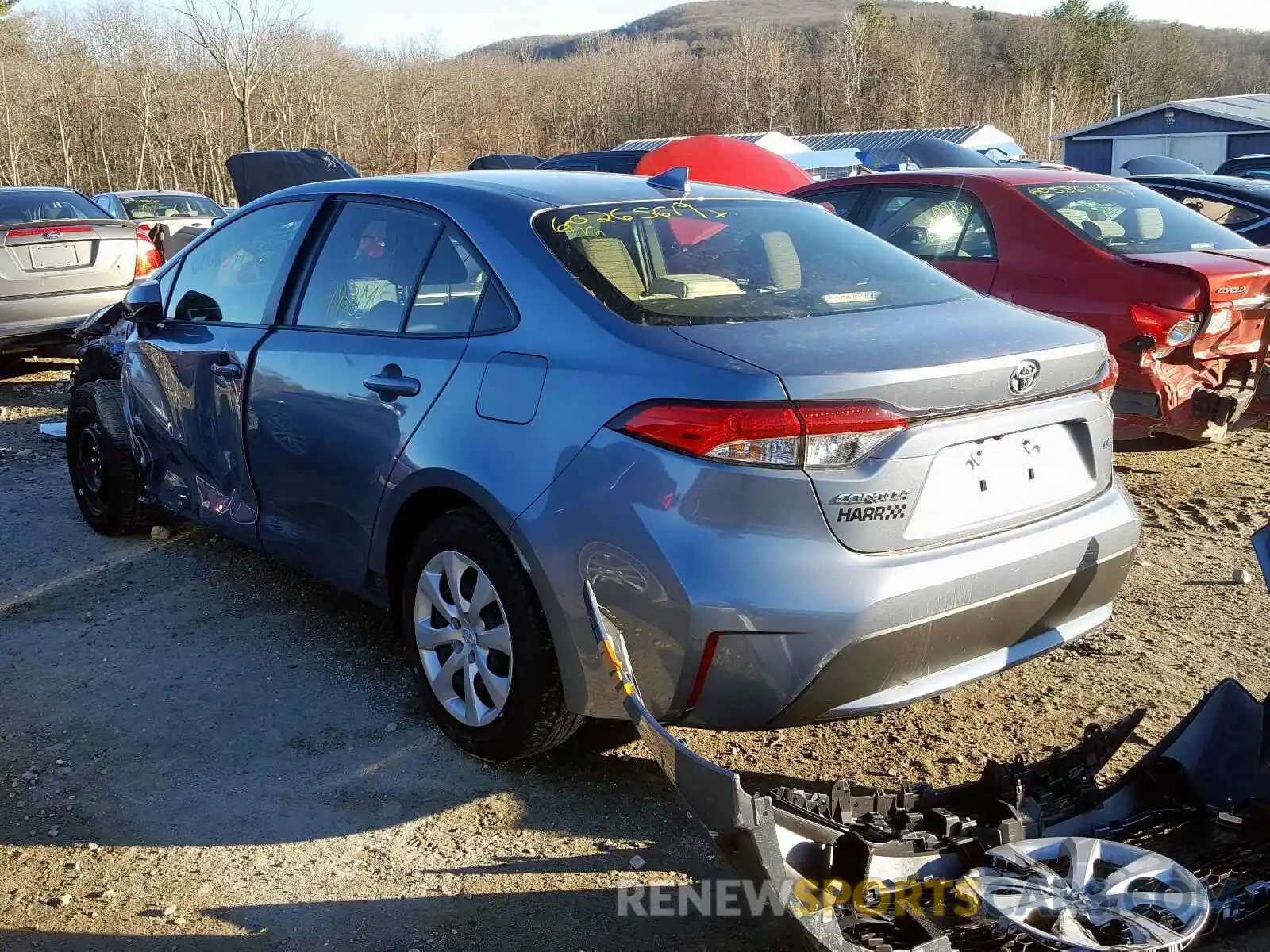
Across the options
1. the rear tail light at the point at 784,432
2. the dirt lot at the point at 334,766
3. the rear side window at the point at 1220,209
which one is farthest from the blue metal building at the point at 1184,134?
the rear tail light at the point at 784,432

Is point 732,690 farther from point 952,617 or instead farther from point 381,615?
point 381,615

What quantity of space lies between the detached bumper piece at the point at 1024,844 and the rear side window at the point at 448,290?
97 cm

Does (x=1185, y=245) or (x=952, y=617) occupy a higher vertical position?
(x=1185, y=245)

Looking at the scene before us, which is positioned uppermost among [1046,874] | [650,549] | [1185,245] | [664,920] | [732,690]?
[1185,245]

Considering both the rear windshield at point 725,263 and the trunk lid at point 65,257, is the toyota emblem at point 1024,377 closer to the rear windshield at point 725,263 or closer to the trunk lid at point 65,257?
the rear windshield at point 725,263

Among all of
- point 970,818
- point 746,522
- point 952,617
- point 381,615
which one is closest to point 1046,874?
point 970,818

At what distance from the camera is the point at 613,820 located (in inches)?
121

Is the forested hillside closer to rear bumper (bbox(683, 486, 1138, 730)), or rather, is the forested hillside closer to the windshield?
the windshield

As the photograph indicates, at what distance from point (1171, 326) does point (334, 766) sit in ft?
14.2

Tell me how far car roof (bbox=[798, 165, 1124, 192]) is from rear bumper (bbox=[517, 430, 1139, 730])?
4.15 meters

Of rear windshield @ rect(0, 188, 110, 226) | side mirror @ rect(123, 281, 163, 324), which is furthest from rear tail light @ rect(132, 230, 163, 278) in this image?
side mirror @ rect(123, 281, 163, 324)

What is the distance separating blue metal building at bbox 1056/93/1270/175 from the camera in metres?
42.7

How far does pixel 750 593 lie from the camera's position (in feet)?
8.32

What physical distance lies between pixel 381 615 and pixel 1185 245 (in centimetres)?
468
